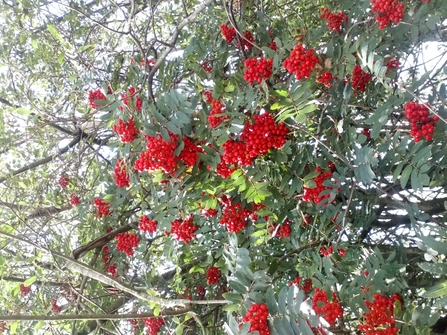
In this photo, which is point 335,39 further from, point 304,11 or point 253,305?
point 253,305

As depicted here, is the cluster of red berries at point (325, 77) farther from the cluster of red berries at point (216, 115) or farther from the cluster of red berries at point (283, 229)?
the cluster of red berries at point (283, 229)

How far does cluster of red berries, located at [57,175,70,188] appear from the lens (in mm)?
4031

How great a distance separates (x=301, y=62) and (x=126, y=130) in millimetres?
971

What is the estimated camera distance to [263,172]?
2.27 meters

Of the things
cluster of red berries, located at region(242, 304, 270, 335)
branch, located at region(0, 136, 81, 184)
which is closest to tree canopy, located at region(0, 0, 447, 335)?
cluster of red berries, located at region(242, 304, 270, 335)

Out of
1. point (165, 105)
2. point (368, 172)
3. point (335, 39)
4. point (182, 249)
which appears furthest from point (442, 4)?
point (182, 249)

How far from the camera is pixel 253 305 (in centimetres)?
170

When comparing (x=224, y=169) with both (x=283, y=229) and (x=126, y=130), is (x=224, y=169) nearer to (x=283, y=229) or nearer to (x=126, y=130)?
(x=126, y=130)

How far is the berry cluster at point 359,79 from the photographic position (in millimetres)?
2518

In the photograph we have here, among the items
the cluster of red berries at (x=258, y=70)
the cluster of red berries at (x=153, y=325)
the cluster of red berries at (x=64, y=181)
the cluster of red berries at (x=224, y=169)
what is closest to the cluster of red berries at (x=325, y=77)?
the cluster of red berries at (x=258, y=70)

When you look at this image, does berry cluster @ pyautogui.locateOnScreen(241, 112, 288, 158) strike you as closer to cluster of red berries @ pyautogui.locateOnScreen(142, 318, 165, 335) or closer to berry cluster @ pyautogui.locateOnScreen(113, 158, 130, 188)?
berry cluster @ pyautogui.locateOnScreen(113, 158, 130, 188)

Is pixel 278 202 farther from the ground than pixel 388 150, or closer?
farther from the ground

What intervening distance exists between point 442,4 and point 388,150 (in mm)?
792

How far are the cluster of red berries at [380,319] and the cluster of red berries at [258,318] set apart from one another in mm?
618
